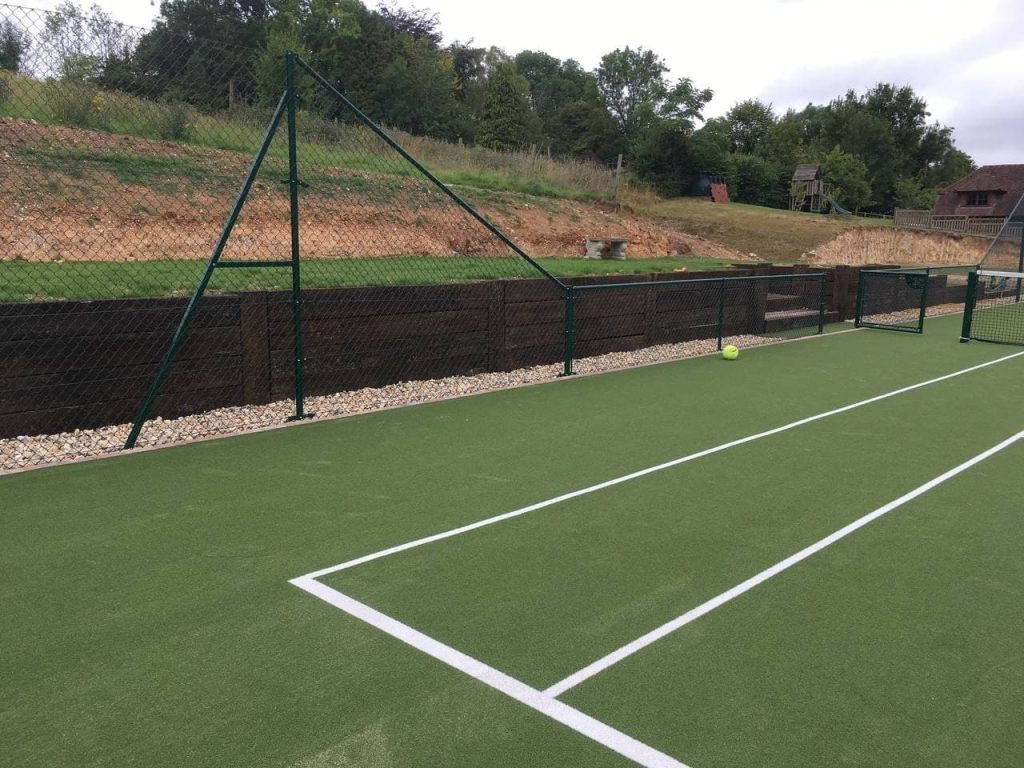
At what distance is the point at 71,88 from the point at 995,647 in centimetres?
860

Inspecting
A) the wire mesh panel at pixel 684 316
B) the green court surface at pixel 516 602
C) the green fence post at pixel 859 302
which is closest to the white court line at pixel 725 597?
the green court surface at pixel 516 602

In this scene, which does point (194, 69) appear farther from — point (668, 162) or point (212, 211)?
point (668, 162)

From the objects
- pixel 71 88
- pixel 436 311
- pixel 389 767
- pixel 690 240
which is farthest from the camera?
pixel 690 240

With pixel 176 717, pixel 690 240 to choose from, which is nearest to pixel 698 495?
pixel 176 717

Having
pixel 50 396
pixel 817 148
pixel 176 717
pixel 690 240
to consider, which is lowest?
pixel 176 717

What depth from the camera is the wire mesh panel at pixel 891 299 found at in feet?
56.2

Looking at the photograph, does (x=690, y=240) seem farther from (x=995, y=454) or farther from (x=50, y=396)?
(x=50, y=396)

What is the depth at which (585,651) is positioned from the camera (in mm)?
3785

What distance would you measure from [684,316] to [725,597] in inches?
382

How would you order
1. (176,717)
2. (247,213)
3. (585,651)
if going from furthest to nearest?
(247,213) < (585,651) < (176,717)

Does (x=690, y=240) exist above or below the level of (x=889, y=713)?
above

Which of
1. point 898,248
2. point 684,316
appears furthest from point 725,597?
point 898,248

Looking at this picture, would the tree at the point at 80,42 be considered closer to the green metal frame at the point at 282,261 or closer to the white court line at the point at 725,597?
the green metal frame at the point at 282,261

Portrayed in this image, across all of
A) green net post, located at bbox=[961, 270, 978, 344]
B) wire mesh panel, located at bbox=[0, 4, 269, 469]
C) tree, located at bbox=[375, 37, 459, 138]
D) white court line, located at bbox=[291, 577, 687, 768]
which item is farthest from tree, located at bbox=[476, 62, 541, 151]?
white court line, located at bbox=[291, 577, 687, 768]
